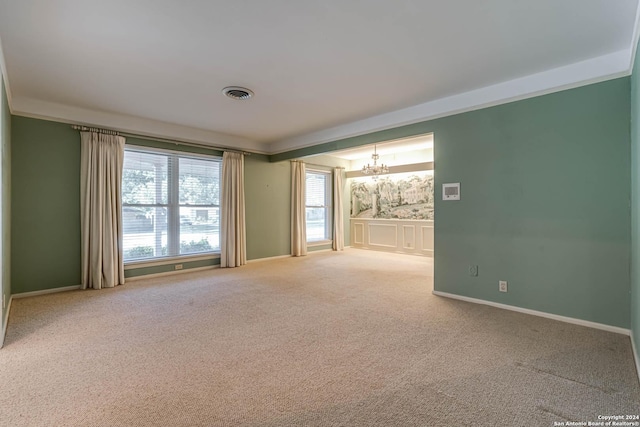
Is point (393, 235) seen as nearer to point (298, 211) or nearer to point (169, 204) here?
point (298, 211)

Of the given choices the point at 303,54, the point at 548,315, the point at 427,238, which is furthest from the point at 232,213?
the point at 548,315

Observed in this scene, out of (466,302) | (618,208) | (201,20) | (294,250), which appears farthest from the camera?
(294,250)

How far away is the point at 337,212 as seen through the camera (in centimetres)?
835

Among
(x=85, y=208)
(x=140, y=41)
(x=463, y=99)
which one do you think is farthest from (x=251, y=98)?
(x=85, y=208)

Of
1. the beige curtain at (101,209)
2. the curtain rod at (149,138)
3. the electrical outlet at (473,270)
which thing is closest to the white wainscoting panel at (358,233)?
the curtain rod at (149,138)

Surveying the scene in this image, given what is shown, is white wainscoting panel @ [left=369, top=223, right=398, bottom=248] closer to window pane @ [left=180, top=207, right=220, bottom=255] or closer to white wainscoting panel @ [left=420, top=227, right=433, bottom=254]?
white wainscoting panel @ [left=420, top=227, right=433, bottom=254]

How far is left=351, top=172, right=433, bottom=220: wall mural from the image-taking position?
303 inches

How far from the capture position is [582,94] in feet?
9.89

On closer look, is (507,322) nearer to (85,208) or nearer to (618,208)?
(618,208)

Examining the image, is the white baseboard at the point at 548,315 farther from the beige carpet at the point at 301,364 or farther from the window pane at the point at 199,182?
the window pane at the point at 199,182

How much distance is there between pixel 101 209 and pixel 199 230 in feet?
5.49

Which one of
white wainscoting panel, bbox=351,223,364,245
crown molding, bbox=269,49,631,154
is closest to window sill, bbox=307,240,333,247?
white wainscoting panel, bbox=351,223,364,245

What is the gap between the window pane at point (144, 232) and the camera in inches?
195

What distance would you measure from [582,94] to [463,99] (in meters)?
1.14
